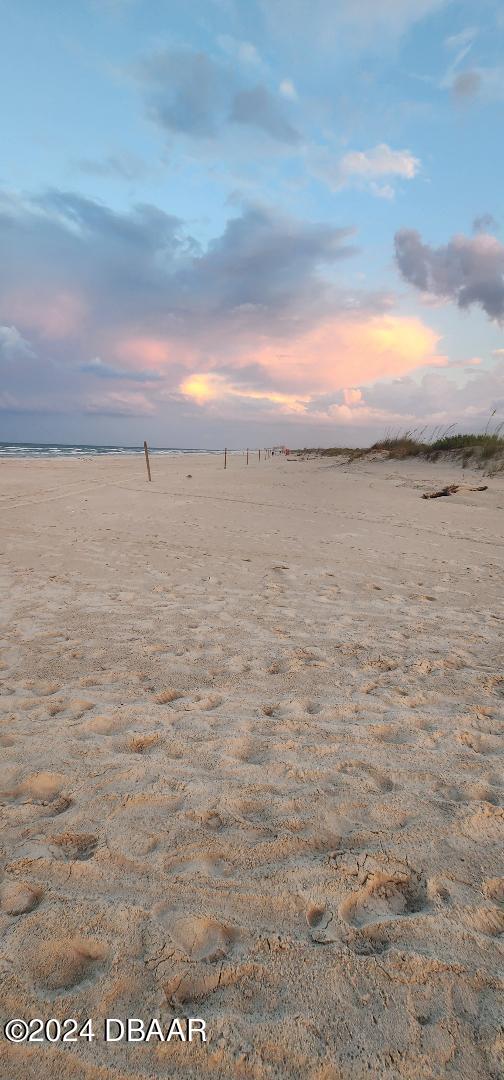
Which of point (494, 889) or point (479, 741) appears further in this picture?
point (479, 741)

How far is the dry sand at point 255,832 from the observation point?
1.35 meters

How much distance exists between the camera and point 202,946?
5.15 ft

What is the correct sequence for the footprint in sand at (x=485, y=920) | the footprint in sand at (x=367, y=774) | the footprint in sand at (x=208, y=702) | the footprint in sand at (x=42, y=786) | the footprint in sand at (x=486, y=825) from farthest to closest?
the footprint in sand at (x=208, y=702) → the footprint in sand at (x=367, y=774) → the footprint in sand at (x=42, y=786) → the footprint in sand at (x=486, y=825) → the footprint in sand at (x=485, y=920)

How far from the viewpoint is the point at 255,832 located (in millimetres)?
2094

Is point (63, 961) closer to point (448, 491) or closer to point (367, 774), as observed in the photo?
point (367, 774)

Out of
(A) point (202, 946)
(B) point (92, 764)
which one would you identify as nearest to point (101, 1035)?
(A) point (202, 946)

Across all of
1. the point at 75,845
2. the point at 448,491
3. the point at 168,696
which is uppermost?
the point at 448,491

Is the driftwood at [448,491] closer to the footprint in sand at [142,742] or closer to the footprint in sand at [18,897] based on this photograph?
the footprint in sand at [142,742]

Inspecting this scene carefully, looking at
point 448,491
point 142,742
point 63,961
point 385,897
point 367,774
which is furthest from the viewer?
point 448,491

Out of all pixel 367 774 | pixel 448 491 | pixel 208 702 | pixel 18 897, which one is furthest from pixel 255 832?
pixel 448 491

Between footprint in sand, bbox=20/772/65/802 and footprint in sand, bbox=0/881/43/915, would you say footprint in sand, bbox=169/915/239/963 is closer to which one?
footprint in sand, bbox=0/881/43/915

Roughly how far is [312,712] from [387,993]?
71.6 inches

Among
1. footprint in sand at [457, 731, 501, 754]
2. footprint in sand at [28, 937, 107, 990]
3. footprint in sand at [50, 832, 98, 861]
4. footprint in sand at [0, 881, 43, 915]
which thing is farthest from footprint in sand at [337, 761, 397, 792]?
footprint in sand at [0, 881, 43, 915]

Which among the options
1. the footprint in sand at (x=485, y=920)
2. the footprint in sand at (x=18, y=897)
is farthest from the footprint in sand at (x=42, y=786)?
the footprint in sand at (x=485, y=920)
